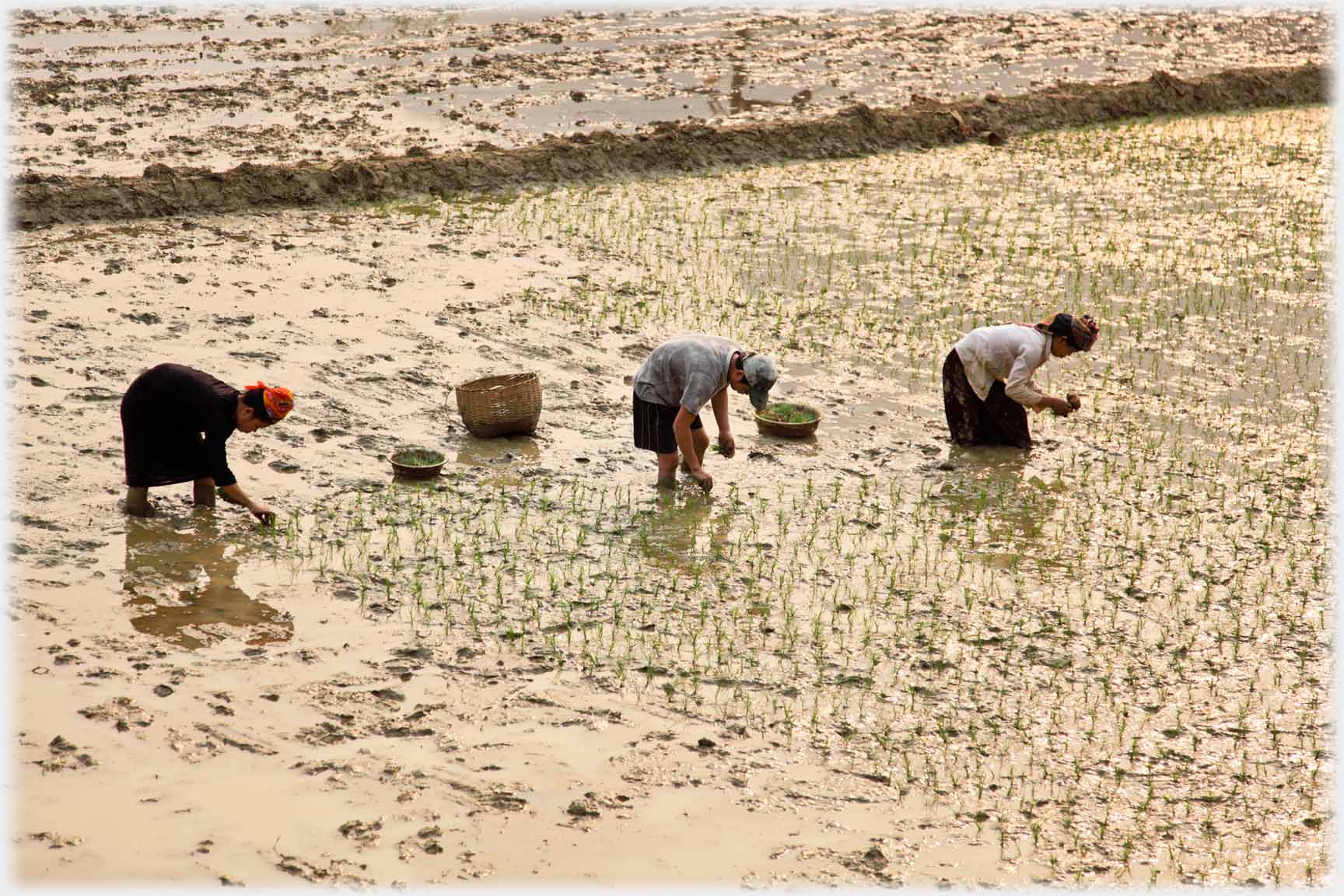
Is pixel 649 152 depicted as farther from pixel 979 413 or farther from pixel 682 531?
pixel 682 531

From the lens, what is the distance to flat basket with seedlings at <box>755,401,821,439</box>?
7344 mm

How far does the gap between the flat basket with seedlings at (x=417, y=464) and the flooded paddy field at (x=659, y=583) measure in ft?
0.22

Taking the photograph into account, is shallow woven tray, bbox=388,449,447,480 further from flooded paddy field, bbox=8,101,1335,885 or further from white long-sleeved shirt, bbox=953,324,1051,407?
white long-sleeved shirt, bbox=953,324,1051,407

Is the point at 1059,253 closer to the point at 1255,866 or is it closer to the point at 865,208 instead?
the point at 865,208

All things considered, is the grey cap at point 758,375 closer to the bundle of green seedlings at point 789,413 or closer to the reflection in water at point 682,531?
the reflection in water at point 682,531

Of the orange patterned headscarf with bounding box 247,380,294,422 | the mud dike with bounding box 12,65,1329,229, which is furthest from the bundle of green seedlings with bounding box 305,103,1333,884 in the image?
the mud dike with bounding box 12,65,1329,229

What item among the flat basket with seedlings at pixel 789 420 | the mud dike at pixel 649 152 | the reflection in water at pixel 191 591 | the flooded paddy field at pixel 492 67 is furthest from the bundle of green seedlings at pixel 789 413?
the flooded paddy field at pixel 492 67

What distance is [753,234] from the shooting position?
11.0 meters

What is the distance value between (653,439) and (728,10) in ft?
50.2

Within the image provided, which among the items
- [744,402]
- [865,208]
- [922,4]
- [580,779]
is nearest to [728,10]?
[922,4]

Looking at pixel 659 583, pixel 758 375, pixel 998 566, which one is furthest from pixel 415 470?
pixel 998 566

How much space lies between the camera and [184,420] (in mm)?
5914

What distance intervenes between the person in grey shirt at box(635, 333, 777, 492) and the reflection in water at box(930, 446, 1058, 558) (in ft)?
3.84

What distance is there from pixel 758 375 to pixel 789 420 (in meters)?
1.25
